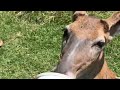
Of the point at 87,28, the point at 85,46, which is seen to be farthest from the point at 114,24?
the point at 85,46

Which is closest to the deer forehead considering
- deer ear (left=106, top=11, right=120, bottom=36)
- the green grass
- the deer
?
the deer

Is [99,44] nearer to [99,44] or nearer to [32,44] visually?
[99,44]

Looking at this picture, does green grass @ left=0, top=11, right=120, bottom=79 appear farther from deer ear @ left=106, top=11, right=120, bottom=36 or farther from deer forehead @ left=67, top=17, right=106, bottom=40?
deer forehead @ left=67, top=17, right=106, bottom=40

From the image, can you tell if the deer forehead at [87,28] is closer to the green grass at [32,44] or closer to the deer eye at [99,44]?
the deer eye at [99,44]

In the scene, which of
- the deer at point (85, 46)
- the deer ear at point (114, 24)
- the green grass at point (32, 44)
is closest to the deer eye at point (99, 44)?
the deer at point (85, 46)
